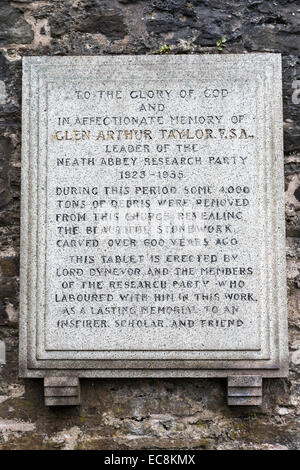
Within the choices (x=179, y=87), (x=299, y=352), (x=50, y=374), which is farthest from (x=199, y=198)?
(x=50, y=374)

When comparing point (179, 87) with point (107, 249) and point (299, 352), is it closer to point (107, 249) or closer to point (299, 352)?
point (107, 249)

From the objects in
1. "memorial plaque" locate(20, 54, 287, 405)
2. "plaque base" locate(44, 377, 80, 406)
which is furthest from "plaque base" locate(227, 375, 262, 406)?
"plaque base" locate(44, 377, 80, 406)

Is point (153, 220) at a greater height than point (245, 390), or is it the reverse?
point (153, 220)

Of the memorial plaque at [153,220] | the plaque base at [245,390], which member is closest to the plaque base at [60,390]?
the memorial plaque at [153,220]

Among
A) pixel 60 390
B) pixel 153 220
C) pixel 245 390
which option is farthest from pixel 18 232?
pixel 245 390

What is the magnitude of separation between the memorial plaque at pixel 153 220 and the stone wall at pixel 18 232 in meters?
0.13

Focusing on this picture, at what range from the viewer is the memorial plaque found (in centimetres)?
372

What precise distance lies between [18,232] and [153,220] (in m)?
0.90

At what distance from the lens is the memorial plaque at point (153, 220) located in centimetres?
372

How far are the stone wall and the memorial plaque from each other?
0.13 m

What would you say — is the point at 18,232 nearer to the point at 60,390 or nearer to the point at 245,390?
the point at 60,390

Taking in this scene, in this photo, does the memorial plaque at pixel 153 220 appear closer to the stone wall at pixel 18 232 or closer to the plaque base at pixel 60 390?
the plaque base at pixel 60 390

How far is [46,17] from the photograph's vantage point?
4141 mm

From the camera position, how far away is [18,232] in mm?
3951
